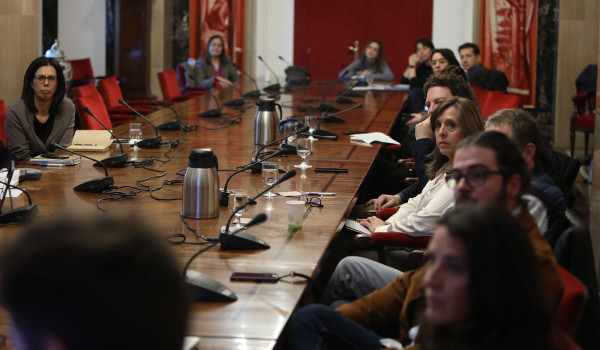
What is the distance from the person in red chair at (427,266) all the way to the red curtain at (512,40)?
842 cm

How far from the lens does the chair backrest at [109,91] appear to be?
7598mm

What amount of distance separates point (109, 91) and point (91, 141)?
2.88 meters

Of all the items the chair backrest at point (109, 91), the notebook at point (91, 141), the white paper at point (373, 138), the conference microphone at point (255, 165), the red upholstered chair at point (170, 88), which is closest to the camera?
the conference microphone at point (255, 165)

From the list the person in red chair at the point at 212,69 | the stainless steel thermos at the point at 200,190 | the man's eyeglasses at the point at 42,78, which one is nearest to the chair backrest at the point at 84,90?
the man's eyeglasses at the point at 42,78

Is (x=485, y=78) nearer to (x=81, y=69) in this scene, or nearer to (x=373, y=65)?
(x=373, y=65)

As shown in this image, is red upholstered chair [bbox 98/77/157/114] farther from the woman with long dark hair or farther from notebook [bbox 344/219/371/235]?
notebook [bbox 344/219/371/235]

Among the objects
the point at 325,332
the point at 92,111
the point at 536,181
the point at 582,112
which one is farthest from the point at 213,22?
the point at 325,332

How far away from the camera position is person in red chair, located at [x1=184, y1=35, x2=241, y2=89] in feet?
30.8

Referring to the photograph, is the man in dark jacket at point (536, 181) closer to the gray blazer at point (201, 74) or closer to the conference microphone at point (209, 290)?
the conference microphone at point (209, 290)

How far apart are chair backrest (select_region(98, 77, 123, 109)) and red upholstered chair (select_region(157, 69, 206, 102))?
915 millimetres

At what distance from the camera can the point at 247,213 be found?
3.39m

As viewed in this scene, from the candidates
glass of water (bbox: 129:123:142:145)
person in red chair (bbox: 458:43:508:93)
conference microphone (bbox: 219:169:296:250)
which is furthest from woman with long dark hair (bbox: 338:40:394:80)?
conference microphone (bbox: 219:169:296:250)

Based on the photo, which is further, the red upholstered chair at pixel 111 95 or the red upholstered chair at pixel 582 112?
the red upholstered chair at pixel 582 112

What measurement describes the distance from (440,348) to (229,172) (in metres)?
2.82
